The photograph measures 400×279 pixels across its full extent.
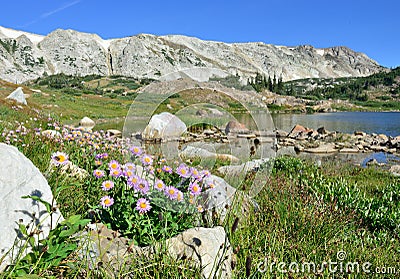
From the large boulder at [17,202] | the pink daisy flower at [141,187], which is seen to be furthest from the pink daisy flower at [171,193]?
the large boulder at [17,202]

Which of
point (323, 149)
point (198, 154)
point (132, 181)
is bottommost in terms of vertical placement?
point (323, 149)

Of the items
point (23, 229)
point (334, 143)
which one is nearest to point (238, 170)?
point (23, 229)

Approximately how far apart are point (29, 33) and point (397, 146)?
224m

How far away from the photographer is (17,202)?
225cm

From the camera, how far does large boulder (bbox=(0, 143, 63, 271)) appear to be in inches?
83.7

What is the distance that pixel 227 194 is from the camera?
13.3 feet

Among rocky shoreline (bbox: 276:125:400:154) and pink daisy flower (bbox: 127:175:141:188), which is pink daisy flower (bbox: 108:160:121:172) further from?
rocky shoreline (bbox: 276:125:400:154)

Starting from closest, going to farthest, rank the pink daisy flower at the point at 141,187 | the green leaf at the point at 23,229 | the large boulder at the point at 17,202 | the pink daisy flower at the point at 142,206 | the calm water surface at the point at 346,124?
the green leaf at the point at 23,229
the large boulder at the point at 17,202
the pink daisy flower at the point at 142,206
the pink daisy flower at the point at 141,187
the calm water surface at the point at 346,124

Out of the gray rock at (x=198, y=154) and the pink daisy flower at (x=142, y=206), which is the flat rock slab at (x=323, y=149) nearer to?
the gray rock at (x=198, y=154)

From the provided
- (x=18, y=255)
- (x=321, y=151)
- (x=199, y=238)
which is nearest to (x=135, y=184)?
(x=199, y=238)

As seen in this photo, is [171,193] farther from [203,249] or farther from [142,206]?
[203,249]

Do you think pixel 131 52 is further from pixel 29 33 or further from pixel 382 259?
pixel 382 259

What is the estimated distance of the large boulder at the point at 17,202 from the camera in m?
2.12

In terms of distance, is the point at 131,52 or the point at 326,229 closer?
the point at 326,229
